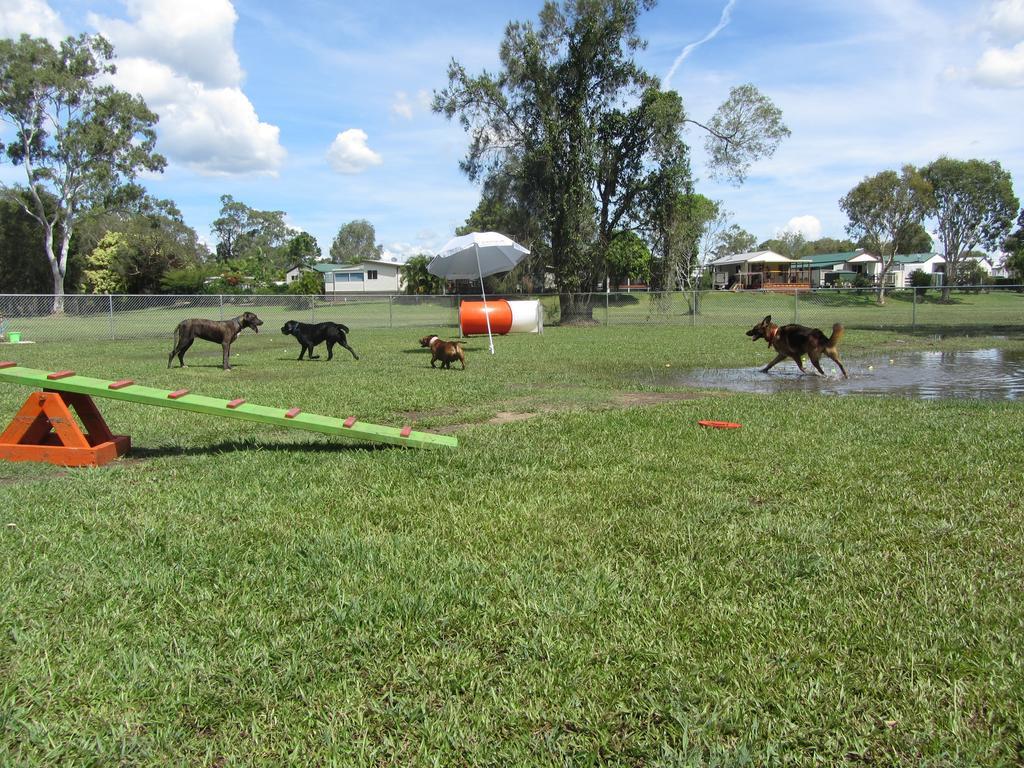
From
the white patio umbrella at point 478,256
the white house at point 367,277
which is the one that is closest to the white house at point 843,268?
the white house at point 367,277

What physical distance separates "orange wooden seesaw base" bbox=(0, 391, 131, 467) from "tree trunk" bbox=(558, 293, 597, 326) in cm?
2331

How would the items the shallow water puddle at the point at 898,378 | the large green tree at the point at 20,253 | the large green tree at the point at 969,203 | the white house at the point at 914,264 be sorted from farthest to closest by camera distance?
the white house at the point at 914,264 < the large green tree at the point at 969,203 < the large green tree at the point at 20,253 < the shallow water puddle at the point at 898,378

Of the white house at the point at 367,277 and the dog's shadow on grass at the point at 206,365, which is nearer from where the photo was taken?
the dog's shadow on grass at the point at 206,365

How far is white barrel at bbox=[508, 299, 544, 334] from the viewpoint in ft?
75.0

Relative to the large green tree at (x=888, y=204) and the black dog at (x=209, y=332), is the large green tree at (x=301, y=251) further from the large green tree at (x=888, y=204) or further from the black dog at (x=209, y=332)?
the black dog at (x=209, y=332)

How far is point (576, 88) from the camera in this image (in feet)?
89.3

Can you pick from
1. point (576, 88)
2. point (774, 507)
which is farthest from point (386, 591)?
point (576, 88)

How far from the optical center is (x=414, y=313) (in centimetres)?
3180

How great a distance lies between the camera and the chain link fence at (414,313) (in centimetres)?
2222

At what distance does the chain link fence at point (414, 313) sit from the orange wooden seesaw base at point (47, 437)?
63.2 feet

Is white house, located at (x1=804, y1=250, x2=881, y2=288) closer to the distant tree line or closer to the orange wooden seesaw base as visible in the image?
the distant tree line

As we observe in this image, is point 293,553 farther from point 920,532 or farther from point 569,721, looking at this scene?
point 920,532

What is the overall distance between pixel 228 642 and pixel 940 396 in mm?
9033

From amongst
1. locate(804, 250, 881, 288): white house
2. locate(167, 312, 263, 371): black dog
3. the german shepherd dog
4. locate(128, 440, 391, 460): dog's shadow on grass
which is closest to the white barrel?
locate(167, 312, 263, 371): black dog
